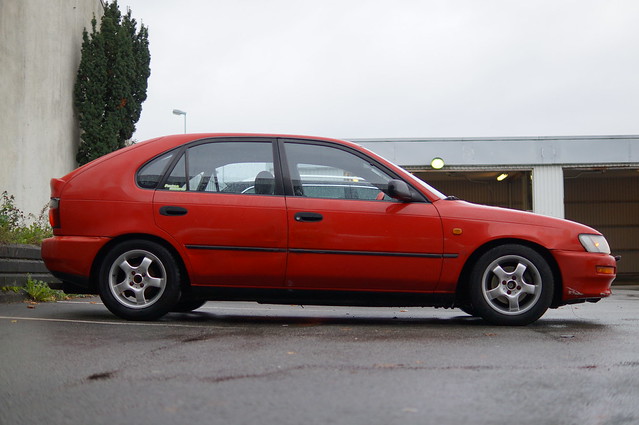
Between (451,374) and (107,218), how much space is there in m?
3.33

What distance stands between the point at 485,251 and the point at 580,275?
0.78 m

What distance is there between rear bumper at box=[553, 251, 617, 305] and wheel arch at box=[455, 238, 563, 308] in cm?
5

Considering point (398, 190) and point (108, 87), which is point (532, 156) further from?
point (398, 190)

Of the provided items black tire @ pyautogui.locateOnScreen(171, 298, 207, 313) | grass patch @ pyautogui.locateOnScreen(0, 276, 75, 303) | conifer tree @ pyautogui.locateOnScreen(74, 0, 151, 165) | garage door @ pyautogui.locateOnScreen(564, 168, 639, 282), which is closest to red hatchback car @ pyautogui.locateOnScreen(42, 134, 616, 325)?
black tire @ pyautogui.locateOnScreen(171, 298, 207, 313)

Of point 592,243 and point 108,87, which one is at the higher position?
point 108,87

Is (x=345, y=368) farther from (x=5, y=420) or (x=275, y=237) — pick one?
(x=275, y=237)

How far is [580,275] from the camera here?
6160 millimetres

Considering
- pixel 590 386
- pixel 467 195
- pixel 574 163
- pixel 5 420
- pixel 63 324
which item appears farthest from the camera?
pixel 467 195

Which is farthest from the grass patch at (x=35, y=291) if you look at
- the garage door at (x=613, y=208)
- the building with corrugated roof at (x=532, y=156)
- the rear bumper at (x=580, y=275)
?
the garage door at (x=613, y=208)

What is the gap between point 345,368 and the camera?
4070mm

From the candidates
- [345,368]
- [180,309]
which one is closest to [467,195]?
[180,309]

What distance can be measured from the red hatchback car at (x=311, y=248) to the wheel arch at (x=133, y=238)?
0.01 meters

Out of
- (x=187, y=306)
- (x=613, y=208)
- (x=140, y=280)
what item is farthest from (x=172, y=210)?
(x=613, y=208)

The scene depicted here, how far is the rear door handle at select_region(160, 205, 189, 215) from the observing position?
6.14m
